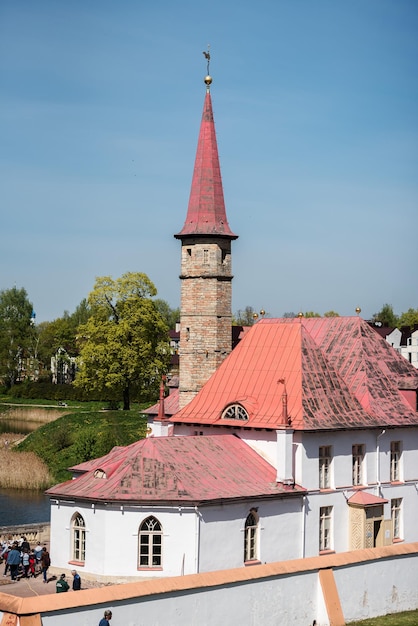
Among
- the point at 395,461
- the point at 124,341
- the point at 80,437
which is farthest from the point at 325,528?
the point at 124,341

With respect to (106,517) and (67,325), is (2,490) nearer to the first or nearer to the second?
(106,517)

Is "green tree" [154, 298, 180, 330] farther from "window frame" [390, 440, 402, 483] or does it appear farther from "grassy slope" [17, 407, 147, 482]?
"window frame" [390, 440, 402, 483]

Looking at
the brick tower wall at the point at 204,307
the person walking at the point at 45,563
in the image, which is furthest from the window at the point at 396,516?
the person walking at the point at 45,563

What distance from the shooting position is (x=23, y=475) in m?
64.9

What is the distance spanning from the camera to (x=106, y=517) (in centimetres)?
3512

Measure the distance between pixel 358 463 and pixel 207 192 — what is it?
47.6 ft

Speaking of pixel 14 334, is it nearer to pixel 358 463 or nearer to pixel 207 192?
pixel 207 192

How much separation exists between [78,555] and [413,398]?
15.8 m

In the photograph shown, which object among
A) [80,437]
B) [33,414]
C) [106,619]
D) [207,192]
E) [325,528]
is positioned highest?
[207,192]

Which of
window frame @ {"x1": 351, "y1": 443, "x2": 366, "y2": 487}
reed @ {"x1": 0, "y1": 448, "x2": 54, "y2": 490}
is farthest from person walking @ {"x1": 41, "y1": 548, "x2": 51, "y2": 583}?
reed @ {"x1": 0, "y1": 448, "x2": 54, "y2": 490}

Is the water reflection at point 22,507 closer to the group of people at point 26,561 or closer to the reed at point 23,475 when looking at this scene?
the reed at point 23,475

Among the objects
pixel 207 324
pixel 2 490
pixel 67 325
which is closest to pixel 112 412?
pixel 2 490

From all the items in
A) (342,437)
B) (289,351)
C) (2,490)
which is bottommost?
(2,490)

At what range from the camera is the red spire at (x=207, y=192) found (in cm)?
4991
